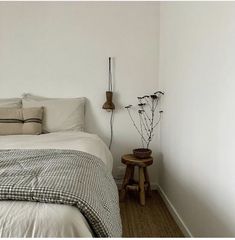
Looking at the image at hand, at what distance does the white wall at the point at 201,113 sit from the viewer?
1364 millimetres

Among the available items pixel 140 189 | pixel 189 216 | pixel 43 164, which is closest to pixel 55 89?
pixel 140 189

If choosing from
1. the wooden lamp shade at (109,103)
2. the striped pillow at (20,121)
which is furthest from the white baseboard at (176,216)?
the striped pillow at (20,121)

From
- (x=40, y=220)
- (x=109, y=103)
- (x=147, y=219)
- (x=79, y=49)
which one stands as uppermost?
(x=79, y=49)

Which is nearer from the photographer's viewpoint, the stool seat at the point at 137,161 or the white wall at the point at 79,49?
the stool seat at the point at 137,161

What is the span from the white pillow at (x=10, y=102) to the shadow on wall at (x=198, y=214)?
1719mm

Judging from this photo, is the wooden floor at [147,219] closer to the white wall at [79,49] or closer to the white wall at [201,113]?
the white wall at [201,113]

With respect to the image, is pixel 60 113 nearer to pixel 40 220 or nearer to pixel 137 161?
pixel 137 161

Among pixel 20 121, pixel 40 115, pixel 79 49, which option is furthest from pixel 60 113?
pixel 79 49

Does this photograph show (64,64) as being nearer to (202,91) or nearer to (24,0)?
(24,0)

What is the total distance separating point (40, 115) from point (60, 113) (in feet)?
0.65

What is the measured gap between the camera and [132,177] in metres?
2.75

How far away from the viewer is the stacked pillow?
2.51 metres

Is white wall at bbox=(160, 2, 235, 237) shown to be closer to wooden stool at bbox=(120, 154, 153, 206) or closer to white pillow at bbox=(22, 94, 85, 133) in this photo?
wooden stool at bbox=(120, 154, 153, 206)

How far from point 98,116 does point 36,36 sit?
3.54ft
